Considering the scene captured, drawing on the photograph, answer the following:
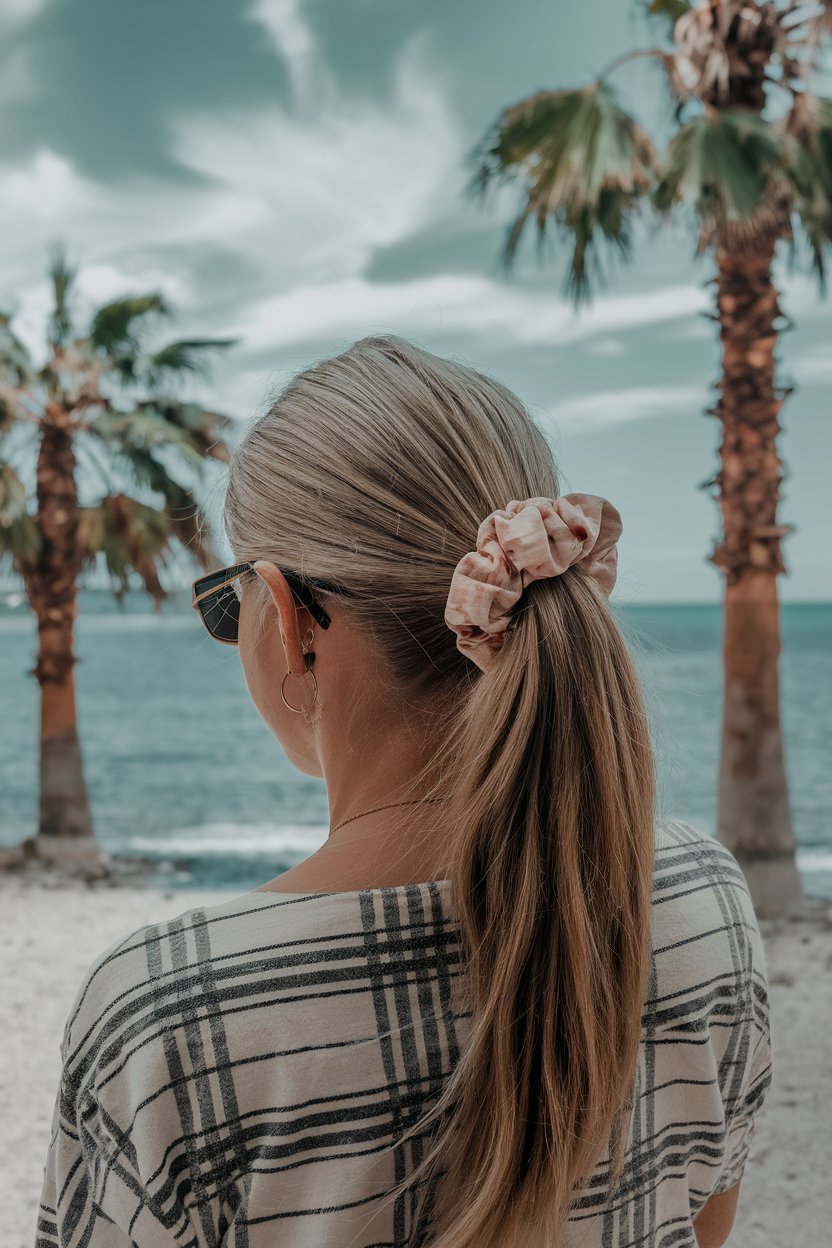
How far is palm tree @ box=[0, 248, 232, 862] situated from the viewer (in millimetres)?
9211

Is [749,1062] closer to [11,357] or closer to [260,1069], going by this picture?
[260,1069]

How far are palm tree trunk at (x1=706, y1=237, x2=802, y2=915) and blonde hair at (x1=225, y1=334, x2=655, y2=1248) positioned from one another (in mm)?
6101

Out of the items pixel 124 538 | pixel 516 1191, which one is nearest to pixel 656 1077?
pixel 516 1191

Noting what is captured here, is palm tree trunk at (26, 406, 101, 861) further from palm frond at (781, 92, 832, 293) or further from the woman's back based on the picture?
the woman's back

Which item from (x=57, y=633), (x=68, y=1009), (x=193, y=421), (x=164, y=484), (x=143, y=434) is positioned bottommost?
(x=68, y=1009)

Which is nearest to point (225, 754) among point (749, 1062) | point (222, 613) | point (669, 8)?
point (669, 8)

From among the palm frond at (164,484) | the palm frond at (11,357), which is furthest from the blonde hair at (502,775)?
the palm frond at (11,357)

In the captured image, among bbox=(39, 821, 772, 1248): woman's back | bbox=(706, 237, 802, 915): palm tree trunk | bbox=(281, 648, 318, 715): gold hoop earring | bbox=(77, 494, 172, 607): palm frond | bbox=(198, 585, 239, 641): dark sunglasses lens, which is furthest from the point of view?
bbox=(77, 494, 172, 607): palm frond

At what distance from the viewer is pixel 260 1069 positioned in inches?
30.5

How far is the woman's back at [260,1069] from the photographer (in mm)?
770

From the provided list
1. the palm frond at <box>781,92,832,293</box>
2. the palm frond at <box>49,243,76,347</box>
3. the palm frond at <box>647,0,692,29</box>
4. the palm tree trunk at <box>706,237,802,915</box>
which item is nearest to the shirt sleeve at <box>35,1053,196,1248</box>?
the palm tree trunk at <box>706,237,802,915</box>

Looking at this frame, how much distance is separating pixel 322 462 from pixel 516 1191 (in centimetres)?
65

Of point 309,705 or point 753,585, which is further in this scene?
point 753,585

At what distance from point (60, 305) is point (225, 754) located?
27025mm
